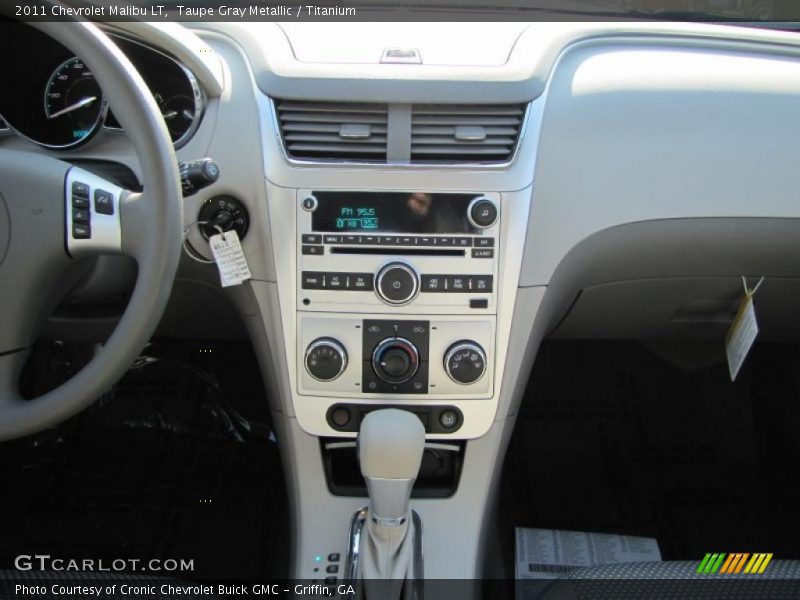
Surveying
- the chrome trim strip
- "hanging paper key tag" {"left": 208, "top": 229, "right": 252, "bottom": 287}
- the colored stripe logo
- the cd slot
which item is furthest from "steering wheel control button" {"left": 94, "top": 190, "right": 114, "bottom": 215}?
the colored stripe logo

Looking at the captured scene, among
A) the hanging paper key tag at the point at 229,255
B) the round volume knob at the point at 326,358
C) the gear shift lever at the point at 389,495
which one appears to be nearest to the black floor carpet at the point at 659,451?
the gear shift lever at the point at 389,495

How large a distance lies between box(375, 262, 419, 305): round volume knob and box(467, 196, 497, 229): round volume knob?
13 cm

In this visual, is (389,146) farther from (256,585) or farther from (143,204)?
(256,585)

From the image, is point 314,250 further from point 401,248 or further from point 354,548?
point 354,548

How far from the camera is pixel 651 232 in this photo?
149 centimetres

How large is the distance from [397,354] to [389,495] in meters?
0.25

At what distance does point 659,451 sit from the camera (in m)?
2.26

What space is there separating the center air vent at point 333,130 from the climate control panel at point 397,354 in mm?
273

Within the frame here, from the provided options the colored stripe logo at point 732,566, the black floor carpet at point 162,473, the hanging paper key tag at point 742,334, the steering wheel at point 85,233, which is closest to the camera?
the steering wheel at point 85,233

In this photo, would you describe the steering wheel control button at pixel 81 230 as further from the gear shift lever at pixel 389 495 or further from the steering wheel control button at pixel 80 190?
the gear shift lever at pixel 389 495

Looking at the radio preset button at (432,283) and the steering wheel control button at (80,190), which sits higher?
the radio preset button at (432,283)

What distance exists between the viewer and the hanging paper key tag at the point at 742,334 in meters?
1.54

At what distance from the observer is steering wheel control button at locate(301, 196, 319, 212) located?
4.58 ft

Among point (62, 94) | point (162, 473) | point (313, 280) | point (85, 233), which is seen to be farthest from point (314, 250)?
point (162, 473)
